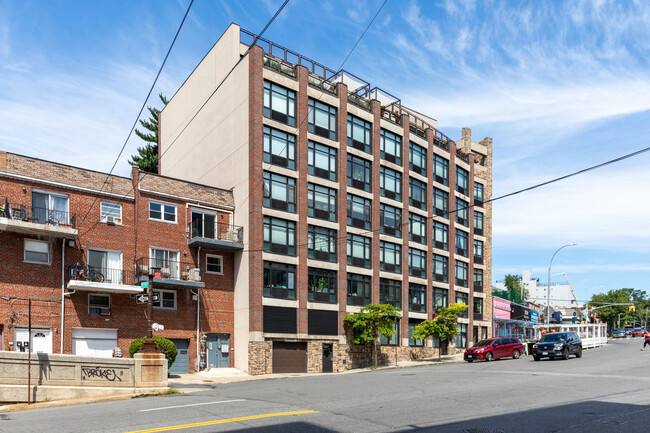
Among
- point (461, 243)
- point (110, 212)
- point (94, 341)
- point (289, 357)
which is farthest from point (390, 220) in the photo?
point (94, 341)

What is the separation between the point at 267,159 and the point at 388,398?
982 inches

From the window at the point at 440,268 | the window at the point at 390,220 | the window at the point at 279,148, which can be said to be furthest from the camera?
the window at the point at 440,268

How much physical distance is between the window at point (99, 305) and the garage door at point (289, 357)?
1105cm

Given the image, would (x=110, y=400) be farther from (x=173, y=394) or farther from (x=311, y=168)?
(x=311, y=168)

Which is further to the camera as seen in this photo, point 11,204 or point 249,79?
point 249,79

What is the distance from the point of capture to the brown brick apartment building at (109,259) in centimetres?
3128

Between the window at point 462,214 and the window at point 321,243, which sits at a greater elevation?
the window at point 462,214

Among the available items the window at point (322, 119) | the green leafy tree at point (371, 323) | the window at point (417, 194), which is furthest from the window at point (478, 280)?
the window at point (322, 119)

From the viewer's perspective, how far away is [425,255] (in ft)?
177

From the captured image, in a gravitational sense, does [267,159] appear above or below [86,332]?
above

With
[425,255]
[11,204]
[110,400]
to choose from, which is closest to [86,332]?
[11,204]

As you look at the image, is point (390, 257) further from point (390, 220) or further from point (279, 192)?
point (279, 192)

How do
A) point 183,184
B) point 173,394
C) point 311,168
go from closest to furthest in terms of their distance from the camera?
point 173,394 → point 183,184 → point 311,168

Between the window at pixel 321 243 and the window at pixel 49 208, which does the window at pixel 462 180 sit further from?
the window at pixel 49 208
